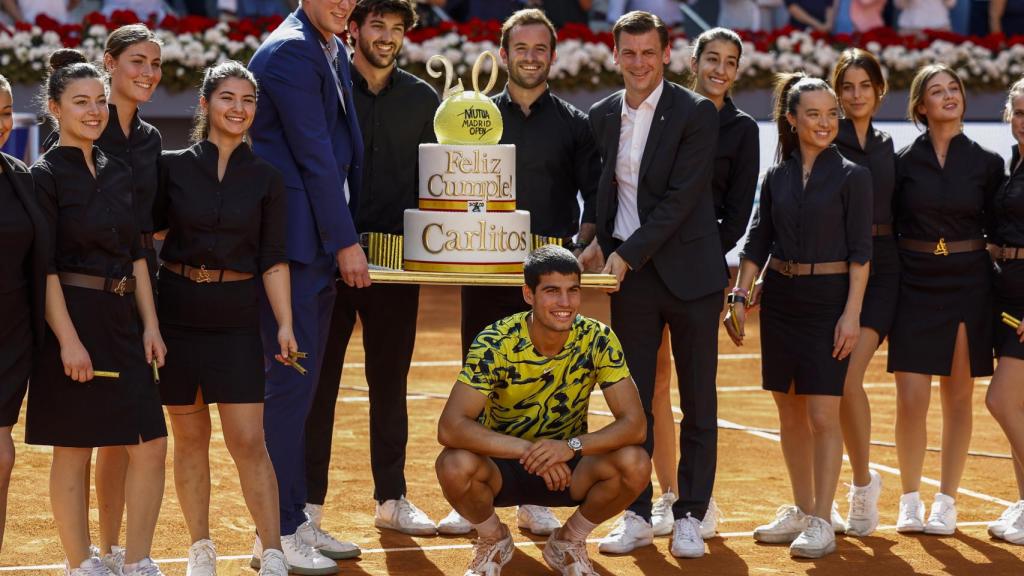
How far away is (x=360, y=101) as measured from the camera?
24.1 feet

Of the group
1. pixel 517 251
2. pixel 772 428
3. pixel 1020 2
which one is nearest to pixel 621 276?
pixel 517 251

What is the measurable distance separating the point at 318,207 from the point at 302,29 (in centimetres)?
76

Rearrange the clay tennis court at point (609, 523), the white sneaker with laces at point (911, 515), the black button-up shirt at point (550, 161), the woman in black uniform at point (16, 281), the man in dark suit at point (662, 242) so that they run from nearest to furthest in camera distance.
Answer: the woman in black uniform at point (16, 281) < the clay tennis court at point (609, 523) < the man in dark suit at point (662, 242) < the white sneaker with laces at point (911, 515) < the black button-up shirt at point (550, 161)

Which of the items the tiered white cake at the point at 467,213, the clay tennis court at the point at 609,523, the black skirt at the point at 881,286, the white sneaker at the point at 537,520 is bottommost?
the clay tennis court at the point at 609,523

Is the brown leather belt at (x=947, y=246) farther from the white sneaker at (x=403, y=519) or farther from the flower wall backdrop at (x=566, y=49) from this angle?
the flower wall backdrop at (x=566, y=49)

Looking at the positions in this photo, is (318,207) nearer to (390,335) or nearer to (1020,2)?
(390,335)

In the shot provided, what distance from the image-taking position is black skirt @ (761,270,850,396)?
696 cm

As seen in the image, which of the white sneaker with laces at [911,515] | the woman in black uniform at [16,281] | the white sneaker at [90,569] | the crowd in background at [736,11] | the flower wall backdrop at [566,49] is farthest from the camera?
the crowd in background at [736,11]

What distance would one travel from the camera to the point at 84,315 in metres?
5.65

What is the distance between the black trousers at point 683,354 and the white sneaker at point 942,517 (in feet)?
3.76

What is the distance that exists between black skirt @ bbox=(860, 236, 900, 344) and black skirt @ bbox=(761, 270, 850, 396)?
1.44 ft

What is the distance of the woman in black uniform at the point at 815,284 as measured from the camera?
6.91 metres

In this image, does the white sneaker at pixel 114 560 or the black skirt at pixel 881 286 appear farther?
the black skirt at pixel 881 286

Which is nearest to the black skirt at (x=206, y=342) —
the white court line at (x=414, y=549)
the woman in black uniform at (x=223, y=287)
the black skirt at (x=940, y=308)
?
the woman in black uniform at (x=223, y=287)
